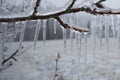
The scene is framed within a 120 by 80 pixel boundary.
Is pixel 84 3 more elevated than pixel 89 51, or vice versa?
pixel 84 3

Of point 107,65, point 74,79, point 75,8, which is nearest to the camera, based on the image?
point 75,8

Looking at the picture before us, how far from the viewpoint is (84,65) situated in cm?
1167

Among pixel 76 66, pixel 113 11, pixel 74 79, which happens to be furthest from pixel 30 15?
pixel 76 66

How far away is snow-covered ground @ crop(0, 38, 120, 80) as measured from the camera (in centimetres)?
1084

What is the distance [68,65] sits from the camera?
11.7m

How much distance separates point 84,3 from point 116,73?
378 inches

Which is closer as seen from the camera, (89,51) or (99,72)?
(99,72)

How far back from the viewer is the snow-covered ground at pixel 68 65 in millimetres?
10844

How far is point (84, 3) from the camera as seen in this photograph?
1357 millimetres

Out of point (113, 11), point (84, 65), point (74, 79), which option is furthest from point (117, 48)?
point (113, 11)

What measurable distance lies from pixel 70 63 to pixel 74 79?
1.34m

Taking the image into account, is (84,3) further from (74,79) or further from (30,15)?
(74,79)

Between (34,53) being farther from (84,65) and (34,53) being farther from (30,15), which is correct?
(30,15)

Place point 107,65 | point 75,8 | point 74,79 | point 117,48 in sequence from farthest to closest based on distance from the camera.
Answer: point 117,48, point 107,65, point 74,79, point 75,8
